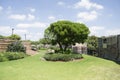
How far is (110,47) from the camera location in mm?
40844

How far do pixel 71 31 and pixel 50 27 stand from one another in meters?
4.76

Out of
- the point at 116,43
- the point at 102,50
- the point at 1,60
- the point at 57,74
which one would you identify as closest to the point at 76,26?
the point at 116,43

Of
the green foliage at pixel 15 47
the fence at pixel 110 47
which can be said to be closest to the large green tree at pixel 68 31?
the fence at pixel 110 47

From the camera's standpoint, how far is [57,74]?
875 inches

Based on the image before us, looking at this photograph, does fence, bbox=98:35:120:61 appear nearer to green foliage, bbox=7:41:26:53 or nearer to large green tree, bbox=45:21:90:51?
large green tree, bbox=45:21:90:51

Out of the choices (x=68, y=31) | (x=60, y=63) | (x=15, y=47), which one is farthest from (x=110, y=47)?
(x=15, y=47)

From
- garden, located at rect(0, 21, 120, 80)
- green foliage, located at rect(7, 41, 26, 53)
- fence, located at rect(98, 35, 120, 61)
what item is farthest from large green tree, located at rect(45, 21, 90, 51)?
green foliage, located at rect(7, 41, 26, 53)

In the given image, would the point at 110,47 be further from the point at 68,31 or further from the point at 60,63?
the point at 60,63

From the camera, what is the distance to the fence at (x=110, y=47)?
3681cm

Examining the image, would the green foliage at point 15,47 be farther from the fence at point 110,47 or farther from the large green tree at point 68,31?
the fence at point 110,47

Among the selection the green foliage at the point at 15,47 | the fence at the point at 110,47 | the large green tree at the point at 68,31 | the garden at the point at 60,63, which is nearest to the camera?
the garden at the point at 60,63

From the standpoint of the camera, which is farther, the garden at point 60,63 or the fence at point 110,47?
the fence at point 110,47

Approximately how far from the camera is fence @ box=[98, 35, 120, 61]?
3681 centimetres

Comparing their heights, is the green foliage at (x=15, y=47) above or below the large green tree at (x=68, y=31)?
below
